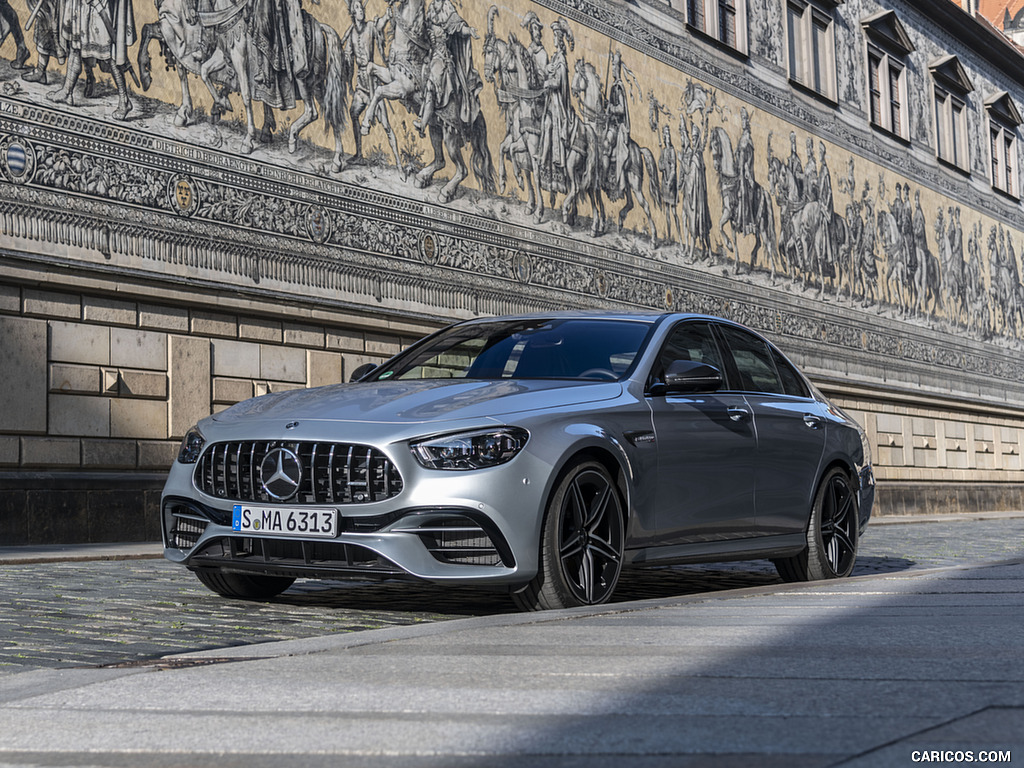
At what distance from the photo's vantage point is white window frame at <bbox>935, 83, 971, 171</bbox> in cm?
3628

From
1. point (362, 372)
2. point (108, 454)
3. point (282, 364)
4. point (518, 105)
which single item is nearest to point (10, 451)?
point (108, 454)

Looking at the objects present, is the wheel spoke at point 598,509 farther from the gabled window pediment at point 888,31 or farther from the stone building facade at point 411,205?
the gabled window pediment at point 888,31

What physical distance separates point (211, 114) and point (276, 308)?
7.25 ft

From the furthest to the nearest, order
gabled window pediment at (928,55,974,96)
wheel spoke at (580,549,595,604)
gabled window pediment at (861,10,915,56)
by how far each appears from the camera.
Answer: gabled window pediment at (928,55,974,96) → gabled window pediment at (861,10,915,56) → wheel spoke at (580,549,595,604)

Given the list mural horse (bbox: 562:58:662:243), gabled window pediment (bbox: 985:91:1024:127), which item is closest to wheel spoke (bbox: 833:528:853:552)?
mural horse (bbox: 562:58:662:243)

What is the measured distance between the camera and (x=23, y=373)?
1312cm

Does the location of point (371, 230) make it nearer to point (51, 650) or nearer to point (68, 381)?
point (68, 381)

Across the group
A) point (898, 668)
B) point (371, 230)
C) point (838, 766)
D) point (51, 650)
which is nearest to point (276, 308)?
point (371, 230)

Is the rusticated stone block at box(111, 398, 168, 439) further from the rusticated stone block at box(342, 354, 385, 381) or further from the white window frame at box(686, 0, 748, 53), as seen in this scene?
the white window frame at box(686, 0, 748, 53)

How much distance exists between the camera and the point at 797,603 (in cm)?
545

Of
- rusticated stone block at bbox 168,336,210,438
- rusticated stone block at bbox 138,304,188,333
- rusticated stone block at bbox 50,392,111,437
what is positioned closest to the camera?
rusticated stone block at bbox 50,392,111,437

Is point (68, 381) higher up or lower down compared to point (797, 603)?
higher up

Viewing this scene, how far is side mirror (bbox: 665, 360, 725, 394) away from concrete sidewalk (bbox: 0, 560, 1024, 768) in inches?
76.3

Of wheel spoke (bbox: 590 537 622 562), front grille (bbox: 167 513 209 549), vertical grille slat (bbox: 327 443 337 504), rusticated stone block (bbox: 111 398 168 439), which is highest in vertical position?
rusticated stone block (bbox: 111 398 168 439)
